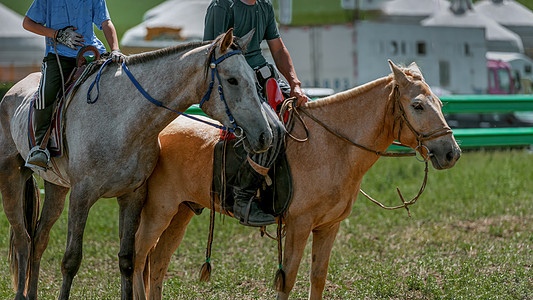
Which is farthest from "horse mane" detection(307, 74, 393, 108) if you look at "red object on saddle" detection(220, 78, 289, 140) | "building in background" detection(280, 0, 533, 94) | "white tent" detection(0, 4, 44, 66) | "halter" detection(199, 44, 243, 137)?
"building in background" detection(280, 0, 533, 94)

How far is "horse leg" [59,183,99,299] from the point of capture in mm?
4992

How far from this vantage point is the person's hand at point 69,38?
17.2 ft

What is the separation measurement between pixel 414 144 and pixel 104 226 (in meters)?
4.83

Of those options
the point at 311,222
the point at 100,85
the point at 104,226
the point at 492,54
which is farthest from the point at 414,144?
the point at 492,54

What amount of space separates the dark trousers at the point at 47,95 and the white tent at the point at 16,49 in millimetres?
9444

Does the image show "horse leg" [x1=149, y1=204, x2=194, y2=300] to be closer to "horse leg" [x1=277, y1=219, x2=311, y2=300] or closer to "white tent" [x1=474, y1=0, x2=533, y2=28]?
"horse leg" [x1=277, y1=219, x2=311, y2=300]

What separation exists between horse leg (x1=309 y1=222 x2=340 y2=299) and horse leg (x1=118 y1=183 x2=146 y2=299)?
1430 mm

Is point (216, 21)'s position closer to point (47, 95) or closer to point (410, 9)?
point (47, 95)

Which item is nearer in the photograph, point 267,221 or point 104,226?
point 267,221

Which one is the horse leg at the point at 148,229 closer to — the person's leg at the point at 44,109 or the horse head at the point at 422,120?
the person's leg at the point at 44,109

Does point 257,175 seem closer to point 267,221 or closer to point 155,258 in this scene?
point 267,221

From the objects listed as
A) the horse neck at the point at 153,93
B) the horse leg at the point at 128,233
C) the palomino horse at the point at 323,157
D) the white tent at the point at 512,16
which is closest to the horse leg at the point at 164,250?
the palomino horse at the point at 323,157

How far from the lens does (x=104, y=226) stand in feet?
28.5

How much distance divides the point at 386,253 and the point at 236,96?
360cm
